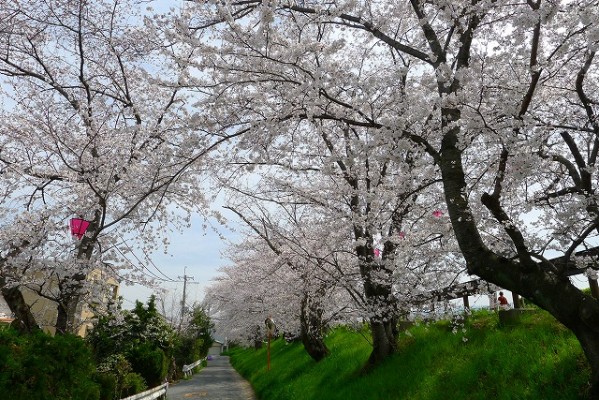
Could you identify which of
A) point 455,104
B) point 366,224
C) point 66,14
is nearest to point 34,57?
point 66,14

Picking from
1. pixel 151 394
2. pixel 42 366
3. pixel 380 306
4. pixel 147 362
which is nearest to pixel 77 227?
pixel 42 366

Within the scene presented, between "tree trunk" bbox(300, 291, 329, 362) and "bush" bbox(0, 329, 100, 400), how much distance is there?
6.16 meters

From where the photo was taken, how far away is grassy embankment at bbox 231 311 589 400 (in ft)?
17.3

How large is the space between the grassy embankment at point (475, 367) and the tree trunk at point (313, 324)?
194 cm

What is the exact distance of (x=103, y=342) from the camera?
14.2 meters

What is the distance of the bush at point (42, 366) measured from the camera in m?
5.05

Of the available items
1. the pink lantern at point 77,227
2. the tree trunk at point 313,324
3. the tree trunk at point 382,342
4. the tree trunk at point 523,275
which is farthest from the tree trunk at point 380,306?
the pink lantern at point 77,227

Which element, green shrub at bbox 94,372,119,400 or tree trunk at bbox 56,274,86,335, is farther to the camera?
green shrub at bbox 94,372,119,400

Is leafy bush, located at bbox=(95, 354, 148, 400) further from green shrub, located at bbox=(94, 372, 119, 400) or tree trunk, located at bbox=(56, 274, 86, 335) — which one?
tree trunk, located at bbox=(56, 274, 86, 335)

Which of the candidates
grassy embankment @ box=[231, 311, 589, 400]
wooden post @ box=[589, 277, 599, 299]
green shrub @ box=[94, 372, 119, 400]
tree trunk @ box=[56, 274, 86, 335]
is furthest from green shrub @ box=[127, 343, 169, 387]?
wooden post @ box=[589, 277, 599, 299]

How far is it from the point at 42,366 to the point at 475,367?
235 inches

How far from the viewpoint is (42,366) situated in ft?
18.3

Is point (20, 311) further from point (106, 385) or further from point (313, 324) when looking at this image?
point (313, 324)

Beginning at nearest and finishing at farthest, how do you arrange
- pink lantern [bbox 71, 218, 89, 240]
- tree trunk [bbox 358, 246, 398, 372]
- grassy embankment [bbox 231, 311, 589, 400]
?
1. grassy embankment [bbox 231, 311, 589, 400]
2. pink lantern [bbox 71, 218, 89, 240]
3. tree trunk [bbox 358, 246, 398, 372]
